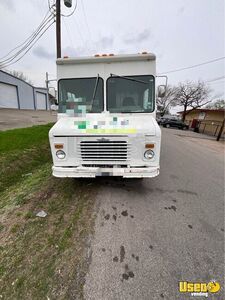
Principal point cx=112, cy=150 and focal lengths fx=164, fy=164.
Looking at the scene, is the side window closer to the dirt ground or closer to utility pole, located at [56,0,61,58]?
the dirt ground

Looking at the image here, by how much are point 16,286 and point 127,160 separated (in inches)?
91.4

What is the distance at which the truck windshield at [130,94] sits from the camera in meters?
3.83

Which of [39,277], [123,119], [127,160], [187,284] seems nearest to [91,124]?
[123,119]

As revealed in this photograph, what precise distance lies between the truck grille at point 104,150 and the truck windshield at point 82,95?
1089 millimetres

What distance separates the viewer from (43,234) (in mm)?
2498

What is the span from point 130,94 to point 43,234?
3.29m

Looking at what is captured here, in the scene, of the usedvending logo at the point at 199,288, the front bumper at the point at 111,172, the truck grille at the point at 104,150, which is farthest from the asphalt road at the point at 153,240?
the truck grille at the point at 104,150

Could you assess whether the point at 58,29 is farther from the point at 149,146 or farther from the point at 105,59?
the point at 149,146

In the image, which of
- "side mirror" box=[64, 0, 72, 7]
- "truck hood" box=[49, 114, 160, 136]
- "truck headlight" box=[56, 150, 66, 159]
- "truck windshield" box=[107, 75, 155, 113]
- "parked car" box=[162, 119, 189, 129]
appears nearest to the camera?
"truck hood" box=[49, 114, 160, 136]

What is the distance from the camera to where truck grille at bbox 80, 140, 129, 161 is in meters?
3.09

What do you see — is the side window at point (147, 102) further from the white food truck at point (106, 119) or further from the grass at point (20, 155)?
the grass at point (20, 155)

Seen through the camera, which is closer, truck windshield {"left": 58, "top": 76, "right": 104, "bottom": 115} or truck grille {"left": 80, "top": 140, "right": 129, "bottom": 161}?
truck grille {"left": 80, "top": 140, "right": 129, "bottom": 161}

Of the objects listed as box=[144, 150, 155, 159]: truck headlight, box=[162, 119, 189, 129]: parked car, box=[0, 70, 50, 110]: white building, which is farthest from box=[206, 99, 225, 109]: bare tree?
box=[144, 150, 155, 159]: truck headlight

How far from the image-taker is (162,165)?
19.2 feet
